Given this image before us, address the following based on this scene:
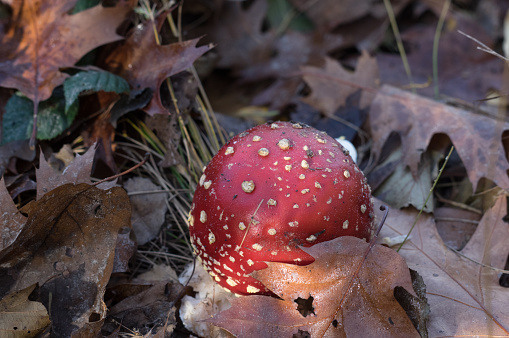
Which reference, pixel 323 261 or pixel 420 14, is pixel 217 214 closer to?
pixel 323 261

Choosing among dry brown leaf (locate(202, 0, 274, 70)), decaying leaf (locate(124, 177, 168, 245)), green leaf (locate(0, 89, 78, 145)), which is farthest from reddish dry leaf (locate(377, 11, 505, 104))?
green leaf (locate(0, 89, 78, 145))

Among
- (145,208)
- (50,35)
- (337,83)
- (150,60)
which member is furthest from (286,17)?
(145,208)

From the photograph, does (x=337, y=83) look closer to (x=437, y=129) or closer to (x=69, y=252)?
(x=437, y=129)

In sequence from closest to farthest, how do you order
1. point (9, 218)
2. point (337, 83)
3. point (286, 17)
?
point (9, 218), point (337, 83), point (286, 17)

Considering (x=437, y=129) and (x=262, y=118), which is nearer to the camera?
(x=437, y=129)

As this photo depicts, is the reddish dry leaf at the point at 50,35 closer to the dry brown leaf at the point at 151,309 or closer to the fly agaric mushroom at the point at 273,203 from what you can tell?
the fly agaric mushroom at the point at 273,203

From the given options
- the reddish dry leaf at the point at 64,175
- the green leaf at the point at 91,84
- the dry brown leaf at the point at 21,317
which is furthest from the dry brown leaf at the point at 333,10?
the dry brown leaf at the point at 21,317
